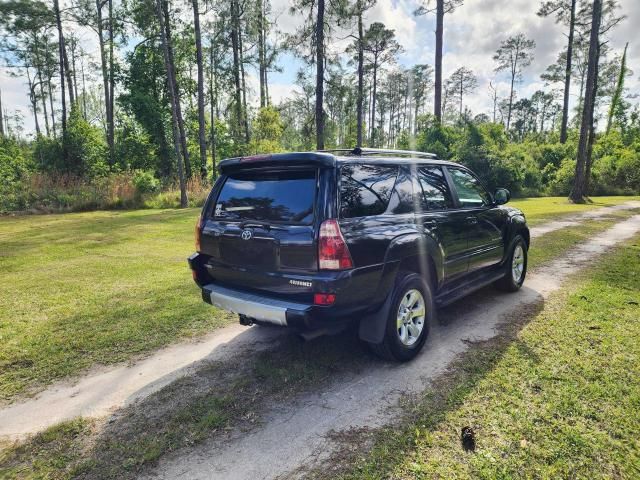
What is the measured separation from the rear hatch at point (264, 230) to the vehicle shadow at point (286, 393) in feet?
2.64

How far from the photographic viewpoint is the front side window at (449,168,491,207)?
475 cm

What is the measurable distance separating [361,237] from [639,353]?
2.97m

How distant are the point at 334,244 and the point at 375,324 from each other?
2.92ft

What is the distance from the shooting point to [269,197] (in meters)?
3.43

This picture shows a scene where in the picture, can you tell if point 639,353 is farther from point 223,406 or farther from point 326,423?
point 223,406

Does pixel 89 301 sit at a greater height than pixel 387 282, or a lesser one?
lesser

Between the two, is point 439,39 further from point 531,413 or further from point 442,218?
point 531,413

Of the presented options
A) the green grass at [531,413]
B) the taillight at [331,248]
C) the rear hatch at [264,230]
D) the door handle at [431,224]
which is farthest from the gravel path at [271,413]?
the door handle at [431,224]

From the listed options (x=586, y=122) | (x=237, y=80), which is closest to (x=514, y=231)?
(x=586, y=122)

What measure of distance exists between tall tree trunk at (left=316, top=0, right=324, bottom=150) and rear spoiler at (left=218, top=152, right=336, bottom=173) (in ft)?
42.3

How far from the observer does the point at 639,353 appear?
3.69 metres

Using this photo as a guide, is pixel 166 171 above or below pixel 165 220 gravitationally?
above

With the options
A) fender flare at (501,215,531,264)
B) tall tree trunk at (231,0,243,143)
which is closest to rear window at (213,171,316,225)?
fender flare at (501,215,531,264)

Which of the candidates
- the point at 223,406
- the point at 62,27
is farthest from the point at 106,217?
the point at 62,27
